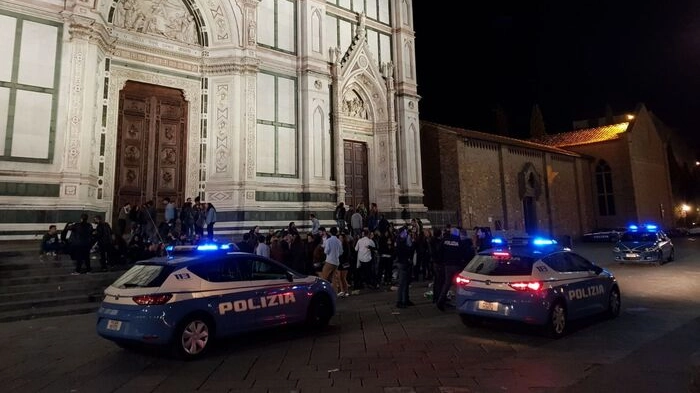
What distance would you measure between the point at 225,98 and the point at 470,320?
1320 cm

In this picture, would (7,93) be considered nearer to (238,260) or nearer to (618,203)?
(238,260)

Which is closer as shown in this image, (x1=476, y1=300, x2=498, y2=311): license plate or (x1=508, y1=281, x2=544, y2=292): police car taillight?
(x1=508, y1=281, x2=544, y2=292): police car taillight

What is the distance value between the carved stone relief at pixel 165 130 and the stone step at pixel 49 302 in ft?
16.3

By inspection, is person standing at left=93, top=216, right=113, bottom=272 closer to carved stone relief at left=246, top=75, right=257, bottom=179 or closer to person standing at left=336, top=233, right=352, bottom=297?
carved stone relief at left=246, top=75, right=257, bottom=179

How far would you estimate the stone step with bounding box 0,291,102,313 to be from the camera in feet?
31.6

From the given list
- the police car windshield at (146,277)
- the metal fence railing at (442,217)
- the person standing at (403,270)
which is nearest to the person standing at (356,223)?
the person standing at (403,270)

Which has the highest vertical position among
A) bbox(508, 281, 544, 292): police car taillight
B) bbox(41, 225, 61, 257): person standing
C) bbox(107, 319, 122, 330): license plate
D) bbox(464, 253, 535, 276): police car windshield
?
bbox(41, 225, 61, 257): person standing

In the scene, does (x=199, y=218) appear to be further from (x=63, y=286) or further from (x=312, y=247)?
(x=63, y=286)

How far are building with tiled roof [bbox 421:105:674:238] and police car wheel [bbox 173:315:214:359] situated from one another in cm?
2167

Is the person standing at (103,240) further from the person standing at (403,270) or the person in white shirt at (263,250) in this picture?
the person standing at (403,270)

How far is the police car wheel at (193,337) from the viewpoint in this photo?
645 centimetres

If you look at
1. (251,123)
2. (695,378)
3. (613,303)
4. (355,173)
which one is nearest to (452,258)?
(613,303)

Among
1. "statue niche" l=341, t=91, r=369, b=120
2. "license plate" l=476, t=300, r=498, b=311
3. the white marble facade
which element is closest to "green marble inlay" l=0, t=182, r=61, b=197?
the white marble facade

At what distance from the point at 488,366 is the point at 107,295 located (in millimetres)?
5956
